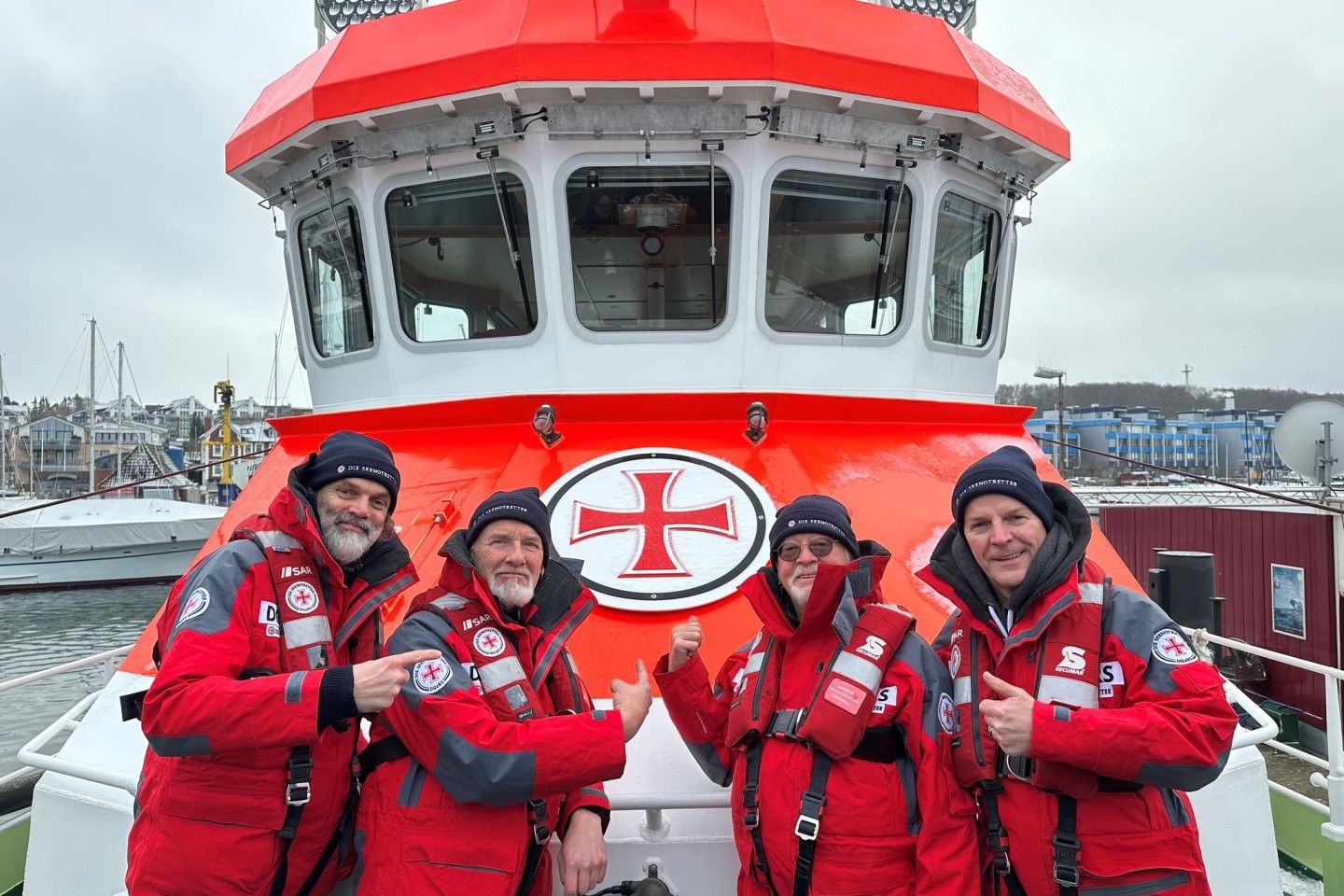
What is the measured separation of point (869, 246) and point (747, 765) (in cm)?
318

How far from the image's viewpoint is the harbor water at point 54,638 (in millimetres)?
15123

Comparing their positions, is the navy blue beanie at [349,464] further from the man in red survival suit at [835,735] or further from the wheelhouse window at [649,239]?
the wheelhouse window at [649,239]

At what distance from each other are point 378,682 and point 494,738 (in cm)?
29

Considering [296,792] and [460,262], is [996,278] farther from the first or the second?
[296,792]

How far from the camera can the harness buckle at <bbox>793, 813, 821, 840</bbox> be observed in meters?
2.15

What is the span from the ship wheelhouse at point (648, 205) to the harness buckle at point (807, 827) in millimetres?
2635

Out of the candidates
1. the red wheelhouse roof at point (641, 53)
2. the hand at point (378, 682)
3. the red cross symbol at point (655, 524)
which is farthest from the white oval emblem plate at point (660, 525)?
the red wheelhouse roof at point (641, 53)

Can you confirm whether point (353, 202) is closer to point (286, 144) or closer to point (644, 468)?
point (286, 144)

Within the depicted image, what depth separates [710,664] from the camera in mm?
3270

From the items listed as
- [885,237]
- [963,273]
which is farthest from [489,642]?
[963,273]

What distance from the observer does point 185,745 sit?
1.98 meters

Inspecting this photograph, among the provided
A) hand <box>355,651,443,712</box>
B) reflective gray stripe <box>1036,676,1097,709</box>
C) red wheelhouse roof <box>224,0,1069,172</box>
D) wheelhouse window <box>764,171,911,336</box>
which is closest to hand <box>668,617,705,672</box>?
hand <box>355,651,443,712</box>

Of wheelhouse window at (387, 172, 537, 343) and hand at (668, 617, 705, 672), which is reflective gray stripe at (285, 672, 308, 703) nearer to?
hand at (668, 617, 705, 672)

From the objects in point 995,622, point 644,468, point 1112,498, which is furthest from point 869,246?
point 1112,498
